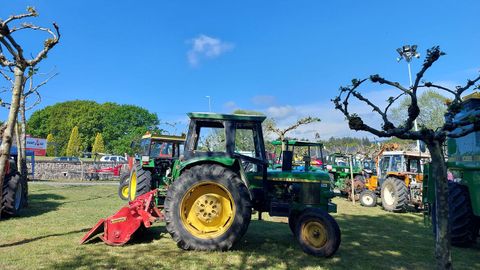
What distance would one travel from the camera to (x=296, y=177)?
6.91m

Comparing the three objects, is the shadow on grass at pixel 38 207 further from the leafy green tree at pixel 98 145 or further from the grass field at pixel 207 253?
the leafy green tree at pixel 98 145

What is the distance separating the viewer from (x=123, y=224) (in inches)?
246

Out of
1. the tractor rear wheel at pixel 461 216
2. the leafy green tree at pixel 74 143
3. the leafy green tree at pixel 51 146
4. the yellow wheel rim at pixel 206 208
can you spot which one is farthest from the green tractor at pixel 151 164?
the leafy green tree at pixel 51 146

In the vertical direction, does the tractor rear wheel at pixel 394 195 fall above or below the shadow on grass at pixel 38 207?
above

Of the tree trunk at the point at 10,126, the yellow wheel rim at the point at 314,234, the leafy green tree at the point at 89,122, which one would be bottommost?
the yellow wheel rim at the point at 314,234

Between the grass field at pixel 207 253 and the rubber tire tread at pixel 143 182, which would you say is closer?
the grass field at pixel 207 253

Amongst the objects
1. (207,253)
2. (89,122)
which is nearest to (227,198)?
(207,253)

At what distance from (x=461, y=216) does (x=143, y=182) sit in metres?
7.92

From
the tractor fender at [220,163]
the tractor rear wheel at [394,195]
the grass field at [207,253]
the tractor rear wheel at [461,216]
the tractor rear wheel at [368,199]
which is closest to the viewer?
the grass field at [207,253]

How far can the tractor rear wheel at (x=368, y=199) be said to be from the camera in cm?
1453

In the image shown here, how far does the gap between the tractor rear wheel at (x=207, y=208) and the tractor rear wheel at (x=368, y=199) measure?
977 cm

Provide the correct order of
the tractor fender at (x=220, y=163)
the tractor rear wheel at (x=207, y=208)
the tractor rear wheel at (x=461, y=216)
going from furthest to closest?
the tractor rear wheel at (x=461, y=216) → the tractor fender at (x=220, y=163) → the tractor rear wheel at (x=207, y=208)

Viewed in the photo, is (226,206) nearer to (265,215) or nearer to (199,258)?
(199,258)

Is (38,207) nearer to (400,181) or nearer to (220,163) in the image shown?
(220,163)
